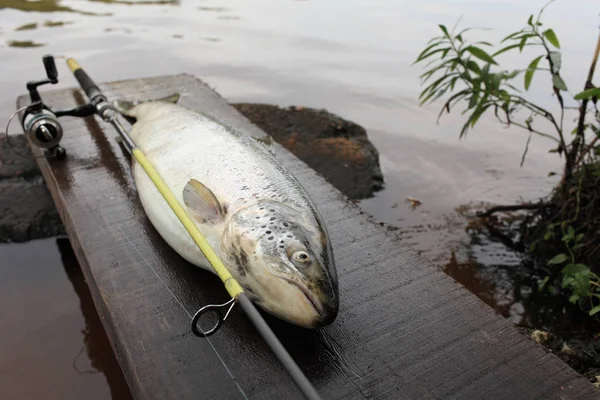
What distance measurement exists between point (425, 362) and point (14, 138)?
444cm

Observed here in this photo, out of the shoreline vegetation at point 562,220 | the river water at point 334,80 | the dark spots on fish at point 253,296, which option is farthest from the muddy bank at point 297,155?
the dark spots on fish at point 253,296

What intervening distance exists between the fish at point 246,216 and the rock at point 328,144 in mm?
1649

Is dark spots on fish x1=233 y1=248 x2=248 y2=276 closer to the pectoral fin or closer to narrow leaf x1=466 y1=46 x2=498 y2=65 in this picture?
the pectoral fin

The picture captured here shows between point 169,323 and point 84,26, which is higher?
point 169,323

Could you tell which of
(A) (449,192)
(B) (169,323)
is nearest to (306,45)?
(A) (449,192)

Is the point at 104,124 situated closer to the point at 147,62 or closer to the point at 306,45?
the point at 147,62

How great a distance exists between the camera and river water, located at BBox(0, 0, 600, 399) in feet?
11.2

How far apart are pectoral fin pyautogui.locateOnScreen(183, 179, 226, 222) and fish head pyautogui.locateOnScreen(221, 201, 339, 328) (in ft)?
0.42

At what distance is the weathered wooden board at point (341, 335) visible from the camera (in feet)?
5.93

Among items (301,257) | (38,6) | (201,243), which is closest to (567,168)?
(301,257)

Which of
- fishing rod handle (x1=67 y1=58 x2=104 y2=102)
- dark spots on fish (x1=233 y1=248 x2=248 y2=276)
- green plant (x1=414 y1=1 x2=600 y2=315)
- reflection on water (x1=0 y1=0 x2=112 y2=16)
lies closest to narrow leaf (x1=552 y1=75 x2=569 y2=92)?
green plant (x1=414 y1=1 x2=600 y2=315)

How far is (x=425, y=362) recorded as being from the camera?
191cm

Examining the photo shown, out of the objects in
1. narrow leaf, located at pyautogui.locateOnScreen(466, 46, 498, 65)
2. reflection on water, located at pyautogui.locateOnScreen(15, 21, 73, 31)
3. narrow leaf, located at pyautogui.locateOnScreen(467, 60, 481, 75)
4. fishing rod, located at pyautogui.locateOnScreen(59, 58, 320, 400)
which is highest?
narrow leaf, located at pyautogui.locateOnScreen(466, 46, 498, 65)

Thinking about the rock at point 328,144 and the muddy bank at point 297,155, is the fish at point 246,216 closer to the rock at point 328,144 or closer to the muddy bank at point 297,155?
the muddy bank at point 297,155
